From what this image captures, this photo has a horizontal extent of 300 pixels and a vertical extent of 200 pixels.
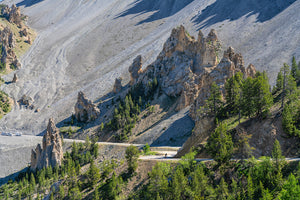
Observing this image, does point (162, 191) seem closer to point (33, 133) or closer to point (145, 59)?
point (33, 133)

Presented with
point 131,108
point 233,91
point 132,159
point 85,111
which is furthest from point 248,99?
point 85,111

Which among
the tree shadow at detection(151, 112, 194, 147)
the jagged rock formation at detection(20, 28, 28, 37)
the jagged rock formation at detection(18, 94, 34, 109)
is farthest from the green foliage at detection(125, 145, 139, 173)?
the jagged rock formation at detection(20, 28, 28, 37)

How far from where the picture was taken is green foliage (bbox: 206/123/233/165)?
3791 cm

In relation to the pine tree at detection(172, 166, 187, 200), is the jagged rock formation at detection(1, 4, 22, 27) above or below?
above

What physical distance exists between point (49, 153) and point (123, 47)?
100414 mm

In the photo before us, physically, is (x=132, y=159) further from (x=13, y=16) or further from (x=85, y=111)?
(x=13, y=16)

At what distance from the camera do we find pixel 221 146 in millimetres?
38094

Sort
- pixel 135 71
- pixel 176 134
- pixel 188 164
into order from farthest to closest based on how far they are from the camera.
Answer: pixel 135 71
pixel 176 134
pixel 188 164

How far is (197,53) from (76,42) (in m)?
114

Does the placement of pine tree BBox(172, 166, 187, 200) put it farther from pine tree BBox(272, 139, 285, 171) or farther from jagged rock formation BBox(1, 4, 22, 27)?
jagged rock formation BBox(1, 4, 22, 27)

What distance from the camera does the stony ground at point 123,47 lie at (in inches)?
4134

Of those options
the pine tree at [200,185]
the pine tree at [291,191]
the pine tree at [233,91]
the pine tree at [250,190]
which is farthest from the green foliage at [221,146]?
the pine tree at [233,91]

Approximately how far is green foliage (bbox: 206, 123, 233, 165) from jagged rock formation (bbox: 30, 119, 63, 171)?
4575 centimetres

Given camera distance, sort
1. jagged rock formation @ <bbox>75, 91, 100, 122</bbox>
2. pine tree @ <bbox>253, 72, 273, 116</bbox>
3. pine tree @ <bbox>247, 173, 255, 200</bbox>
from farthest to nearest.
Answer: jagged rock formation @ <bbox>75, 91, 100, 122</bbox>
pine tree @ <bbox>253, 72, 273, 116</bbox>
pine tree @ <bbox>247, 173, 255, 200</bbox>
